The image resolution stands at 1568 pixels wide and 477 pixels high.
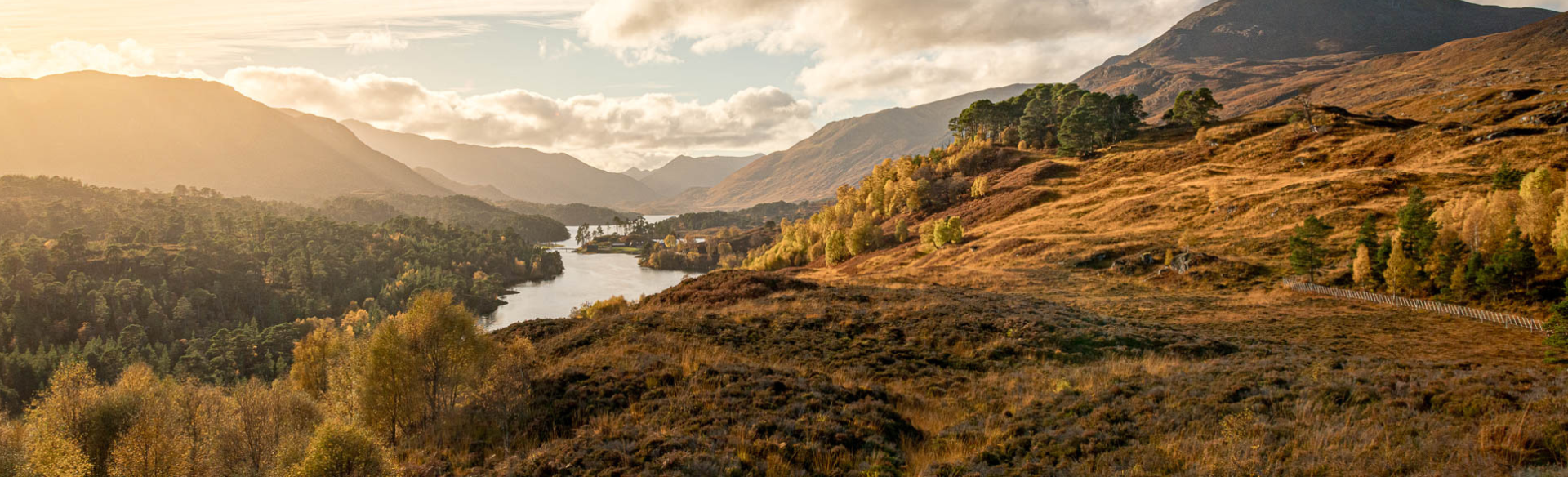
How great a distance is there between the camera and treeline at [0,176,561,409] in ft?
286

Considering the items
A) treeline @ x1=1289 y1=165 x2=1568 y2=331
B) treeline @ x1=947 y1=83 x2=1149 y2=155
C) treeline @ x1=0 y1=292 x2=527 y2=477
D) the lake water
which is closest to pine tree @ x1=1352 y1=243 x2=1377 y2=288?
treeline @ x1=1289 y1=165 x2=1568 y2=331

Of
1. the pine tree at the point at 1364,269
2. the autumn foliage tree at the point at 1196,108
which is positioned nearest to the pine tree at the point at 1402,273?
the pine tree at the point at 1364,269

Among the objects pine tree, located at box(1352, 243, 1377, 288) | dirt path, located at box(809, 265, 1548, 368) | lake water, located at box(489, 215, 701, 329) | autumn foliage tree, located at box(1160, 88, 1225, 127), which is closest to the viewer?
dirt path, located at box(809, 265, 1548, 368)

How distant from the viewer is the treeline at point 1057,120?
363 ft

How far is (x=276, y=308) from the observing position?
118m

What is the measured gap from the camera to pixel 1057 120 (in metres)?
131

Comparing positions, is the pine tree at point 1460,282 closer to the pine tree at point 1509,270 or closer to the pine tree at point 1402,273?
the pine tree at point 1509,270

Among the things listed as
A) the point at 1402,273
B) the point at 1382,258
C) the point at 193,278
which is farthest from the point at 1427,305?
the point at 193,278

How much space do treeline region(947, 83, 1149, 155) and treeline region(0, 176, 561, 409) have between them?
349 feet

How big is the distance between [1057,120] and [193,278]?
187 meters

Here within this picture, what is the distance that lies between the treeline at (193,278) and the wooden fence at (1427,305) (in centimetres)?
7868

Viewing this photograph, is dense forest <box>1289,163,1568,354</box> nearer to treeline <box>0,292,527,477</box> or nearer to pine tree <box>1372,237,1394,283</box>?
pine tree <box>1372,237,1394,283</box>

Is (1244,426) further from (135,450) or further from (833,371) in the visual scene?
(135,450)

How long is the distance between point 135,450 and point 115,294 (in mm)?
134043
